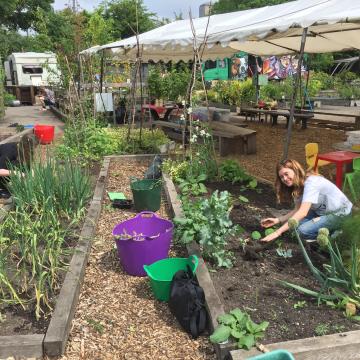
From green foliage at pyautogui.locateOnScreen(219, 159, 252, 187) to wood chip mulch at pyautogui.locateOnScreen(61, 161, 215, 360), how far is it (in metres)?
2.15

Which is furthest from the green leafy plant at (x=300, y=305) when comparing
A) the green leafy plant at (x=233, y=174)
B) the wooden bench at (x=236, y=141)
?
the wooden bench at (x=236, y=141)

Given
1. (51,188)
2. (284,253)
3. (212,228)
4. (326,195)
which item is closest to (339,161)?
(326,195)

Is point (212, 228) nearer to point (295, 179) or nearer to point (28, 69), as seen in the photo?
point (295, 179)

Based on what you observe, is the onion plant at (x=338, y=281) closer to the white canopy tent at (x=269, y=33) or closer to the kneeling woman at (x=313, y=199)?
the kneeling woman at (x=313, y=199)

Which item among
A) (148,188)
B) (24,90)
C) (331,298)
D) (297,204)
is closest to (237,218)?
(297,204)

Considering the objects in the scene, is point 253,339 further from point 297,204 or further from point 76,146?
point 76,146

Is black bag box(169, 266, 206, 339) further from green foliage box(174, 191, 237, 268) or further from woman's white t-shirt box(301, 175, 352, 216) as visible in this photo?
woman's white t-shirt box(301, 175, 352, 216)

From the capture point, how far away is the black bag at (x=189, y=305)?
2.63 metres

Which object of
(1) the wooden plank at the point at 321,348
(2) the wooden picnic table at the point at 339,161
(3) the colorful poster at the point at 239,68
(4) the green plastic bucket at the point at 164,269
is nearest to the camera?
(1) the wooden plank at the point at 321,348

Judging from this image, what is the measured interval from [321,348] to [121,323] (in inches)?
51.2

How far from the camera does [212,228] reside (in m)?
3.26

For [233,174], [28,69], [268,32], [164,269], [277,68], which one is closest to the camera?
[164,269]

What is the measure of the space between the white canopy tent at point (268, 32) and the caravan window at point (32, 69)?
59.0ft

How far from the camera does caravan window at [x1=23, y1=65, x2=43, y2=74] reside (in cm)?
2714
